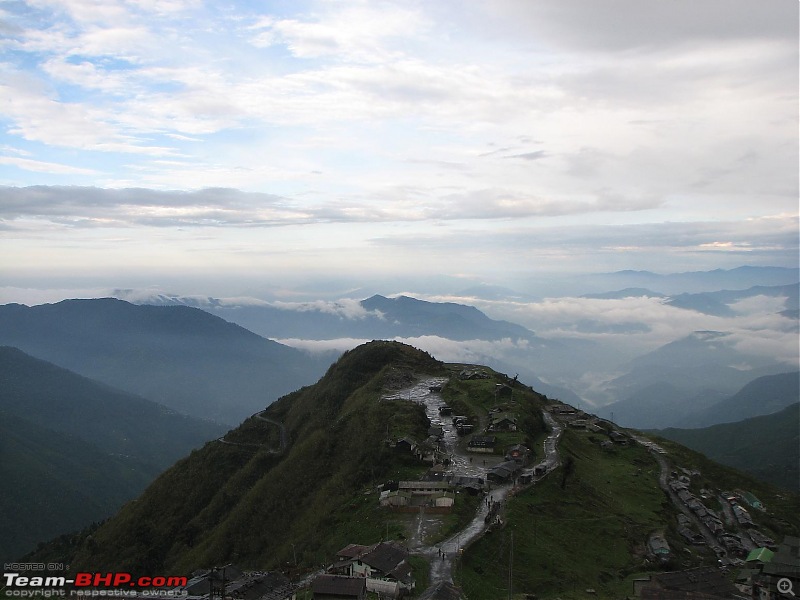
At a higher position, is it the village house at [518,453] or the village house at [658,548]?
the village house at [518,453]

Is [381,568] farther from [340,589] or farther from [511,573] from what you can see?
[511,573]

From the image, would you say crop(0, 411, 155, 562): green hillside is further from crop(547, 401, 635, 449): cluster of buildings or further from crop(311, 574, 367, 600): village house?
crop(311, 574, 367, 600): village house

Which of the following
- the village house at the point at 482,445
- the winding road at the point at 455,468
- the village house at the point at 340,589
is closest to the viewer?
the village house at the point at 340,589

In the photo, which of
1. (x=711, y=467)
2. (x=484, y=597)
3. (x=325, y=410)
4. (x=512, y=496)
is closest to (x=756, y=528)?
(x=711, y=467)

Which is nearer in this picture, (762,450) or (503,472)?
(503,472)

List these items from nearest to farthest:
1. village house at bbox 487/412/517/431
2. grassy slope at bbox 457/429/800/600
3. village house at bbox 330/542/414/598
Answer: village house at bbox 330/542/414/598 < grassy slope at bbox 457/429/800/600 < village house at bbox 487/412/517/431

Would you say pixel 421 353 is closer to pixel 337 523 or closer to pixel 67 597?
pixel 337 523

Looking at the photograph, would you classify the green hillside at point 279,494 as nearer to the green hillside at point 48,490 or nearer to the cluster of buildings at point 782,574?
the cluster of buildings at point 782,574

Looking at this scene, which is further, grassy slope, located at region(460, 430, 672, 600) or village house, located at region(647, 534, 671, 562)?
village house, located at region(647, 534, 671, 562)

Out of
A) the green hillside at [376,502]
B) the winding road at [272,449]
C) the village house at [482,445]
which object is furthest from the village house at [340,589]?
the winding road at [272,449]

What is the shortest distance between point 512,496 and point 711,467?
4448 centimetres

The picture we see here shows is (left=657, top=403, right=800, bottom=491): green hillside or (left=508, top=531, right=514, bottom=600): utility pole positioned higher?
(left=508, top=531, right=514, bottom=600): utility pole

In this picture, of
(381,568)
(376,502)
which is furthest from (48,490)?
(381,568)

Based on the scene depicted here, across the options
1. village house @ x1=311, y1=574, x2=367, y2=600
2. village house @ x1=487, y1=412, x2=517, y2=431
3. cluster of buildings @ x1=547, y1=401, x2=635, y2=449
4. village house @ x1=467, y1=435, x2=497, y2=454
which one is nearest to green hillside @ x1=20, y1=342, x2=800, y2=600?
cluster of buildings @ x1=547, y1=401, x2=635, y2=449
